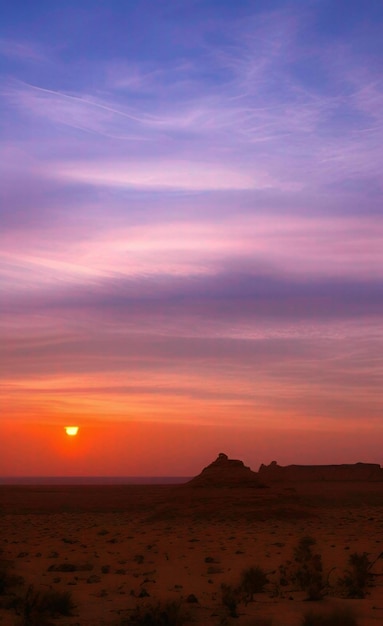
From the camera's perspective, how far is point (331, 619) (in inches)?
542

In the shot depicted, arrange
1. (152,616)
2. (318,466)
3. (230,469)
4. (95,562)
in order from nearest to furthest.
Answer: (152,616) → (95,562) → (230,469) → (318,466)

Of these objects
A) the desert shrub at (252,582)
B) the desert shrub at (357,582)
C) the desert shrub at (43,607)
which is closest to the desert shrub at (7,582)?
the desert shrub at (43,607)

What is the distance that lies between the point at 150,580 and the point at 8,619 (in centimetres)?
734

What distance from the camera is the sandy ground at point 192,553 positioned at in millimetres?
16344

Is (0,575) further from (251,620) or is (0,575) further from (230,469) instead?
(230,469)

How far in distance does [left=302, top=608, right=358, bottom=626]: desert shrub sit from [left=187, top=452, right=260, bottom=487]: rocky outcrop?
36.5m

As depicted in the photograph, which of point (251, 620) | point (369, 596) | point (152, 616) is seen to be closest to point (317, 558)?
point (369, 596)

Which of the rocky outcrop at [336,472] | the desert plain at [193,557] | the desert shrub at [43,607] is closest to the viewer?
the desert shrub at [43,607]

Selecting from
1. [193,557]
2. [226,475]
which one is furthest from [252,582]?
[226,475]

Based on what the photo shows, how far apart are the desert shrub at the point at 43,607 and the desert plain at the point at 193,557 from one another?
0.08 metres

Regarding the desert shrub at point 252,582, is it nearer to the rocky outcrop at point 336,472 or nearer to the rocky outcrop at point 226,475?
the rocky outcrop at point 226,475

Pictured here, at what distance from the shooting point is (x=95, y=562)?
26.2m

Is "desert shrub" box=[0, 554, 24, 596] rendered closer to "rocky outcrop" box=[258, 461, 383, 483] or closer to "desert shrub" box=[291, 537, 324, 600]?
"desert shrub" box=[291, 537, 324, 600]

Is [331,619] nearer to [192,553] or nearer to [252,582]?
[252,582]
